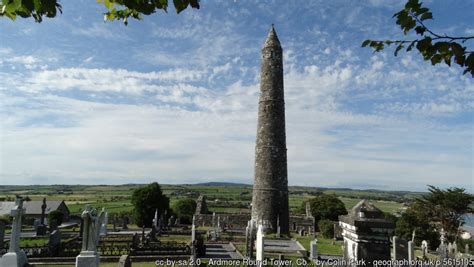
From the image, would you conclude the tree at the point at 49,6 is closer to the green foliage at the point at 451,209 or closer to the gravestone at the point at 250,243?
the gravestone at the point at 250,243

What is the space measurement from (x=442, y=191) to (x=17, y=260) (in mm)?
31584

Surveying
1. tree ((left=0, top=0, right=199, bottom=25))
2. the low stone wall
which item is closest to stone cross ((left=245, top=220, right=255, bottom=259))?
tree ((left=0, top=0, right=199, bottom=25))

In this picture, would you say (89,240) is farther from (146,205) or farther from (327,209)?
(327,209)

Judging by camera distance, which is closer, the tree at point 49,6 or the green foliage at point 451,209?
the tree at point 49,6

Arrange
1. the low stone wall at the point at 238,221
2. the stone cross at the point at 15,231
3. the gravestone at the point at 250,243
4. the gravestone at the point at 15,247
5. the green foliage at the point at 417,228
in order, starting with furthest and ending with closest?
the low stone wall at the point at 238,221
the green foliage at the point at 417,228
the gravestone at the point at 250,243
the stone cross at the point at 15,231
the gravestone at the point at 15,247

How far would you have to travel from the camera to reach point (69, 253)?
18.6 m

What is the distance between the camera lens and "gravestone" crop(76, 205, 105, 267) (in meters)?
11.6

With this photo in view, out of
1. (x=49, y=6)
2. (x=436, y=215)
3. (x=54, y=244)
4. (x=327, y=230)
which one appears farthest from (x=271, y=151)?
(x=49, y=6)

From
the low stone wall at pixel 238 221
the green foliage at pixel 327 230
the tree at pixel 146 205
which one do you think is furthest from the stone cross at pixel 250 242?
the tree at pixel 146 205

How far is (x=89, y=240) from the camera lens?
11969mm

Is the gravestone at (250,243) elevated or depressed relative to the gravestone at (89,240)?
depressed

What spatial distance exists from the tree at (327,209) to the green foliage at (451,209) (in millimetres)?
14838

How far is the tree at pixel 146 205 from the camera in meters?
40.8

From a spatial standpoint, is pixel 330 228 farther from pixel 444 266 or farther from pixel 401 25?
pixel 401 25
